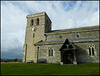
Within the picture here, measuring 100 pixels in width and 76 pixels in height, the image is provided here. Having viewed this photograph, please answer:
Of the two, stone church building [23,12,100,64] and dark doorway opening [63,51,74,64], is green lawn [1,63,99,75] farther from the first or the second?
dark doorway opening [63,51,74,64]

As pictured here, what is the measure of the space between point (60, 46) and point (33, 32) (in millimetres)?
16560

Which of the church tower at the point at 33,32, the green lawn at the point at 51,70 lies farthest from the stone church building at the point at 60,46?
the green lawn at the point at 51,70

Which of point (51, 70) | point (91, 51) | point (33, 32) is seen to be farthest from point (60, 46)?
point (33, 32)

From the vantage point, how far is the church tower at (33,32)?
111 feet

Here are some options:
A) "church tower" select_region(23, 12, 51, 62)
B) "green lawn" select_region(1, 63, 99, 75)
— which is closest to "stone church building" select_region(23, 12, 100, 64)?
"church tower" select_region(23, 12, 51, 62)

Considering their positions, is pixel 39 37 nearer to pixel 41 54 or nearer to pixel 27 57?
pixel 27 57

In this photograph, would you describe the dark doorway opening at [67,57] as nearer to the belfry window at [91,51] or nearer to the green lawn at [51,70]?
the belfry window at [91,51]

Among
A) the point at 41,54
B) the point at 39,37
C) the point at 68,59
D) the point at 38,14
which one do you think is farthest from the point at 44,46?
the point at 38,14

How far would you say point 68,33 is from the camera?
31062 millimetres

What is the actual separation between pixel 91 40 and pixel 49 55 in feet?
37.5

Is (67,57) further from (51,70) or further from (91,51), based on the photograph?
(51,70)

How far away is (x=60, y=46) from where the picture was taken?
2383 cm

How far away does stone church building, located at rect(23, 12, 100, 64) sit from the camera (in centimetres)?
2081

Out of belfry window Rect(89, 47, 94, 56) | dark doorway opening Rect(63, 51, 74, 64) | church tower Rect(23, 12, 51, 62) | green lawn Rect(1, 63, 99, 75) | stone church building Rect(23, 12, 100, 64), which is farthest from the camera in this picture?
church tower Rect(23, 12, 51, 62)
